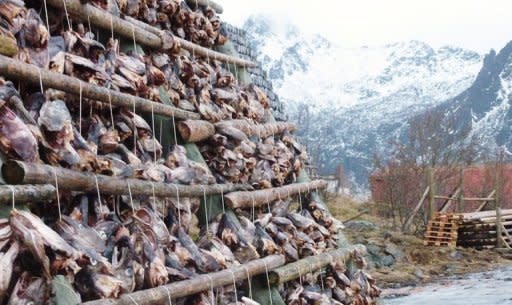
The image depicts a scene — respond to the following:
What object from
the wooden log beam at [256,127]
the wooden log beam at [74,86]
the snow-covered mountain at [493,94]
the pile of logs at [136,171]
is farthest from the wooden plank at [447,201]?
the snow-covered mountain at [493,94]

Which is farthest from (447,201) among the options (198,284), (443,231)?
(198,284)

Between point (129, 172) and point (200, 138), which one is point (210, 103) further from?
point (129, 172)

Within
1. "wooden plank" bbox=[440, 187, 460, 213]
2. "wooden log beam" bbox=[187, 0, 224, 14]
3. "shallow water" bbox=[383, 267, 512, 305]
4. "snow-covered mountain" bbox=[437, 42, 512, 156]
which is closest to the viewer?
"wooden log beam" bbox=[187, 0, 224, 14]

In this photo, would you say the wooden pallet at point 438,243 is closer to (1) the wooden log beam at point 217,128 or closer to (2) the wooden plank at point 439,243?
(2) the wooden plank at point 439,243

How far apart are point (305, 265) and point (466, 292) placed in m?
10.4

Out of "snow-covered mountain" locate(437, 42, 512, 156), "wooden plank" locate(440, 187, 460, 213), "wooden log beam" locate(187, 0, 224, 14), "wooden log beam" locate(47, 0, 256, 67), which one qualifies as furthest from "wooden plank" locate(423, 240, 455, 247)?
"snow-covered mountain" locate(437, 42, 512, 156)

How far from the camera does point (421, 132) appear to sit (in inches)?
1177

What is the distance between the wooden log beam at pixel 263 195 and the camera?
3.40m

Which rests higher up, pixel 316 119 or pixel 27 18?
pixel 316 119

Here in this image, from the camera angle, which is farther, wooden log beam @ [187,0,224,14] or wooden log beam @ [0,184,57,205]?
wooden log beam @ [187,0,224,14]

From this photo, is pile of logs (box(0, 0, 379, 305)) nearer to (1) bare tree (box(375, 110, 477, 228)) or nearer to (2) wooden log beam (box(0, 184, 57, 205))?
(2) wooden log beam (box(0, 184, 57, 205))

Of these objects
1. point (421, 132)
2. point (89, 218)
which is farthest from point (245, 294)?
point (421, 132)

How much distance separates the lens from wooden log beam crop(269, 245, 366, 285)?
3.47 m

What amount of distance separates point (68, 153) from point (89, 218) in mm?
248
